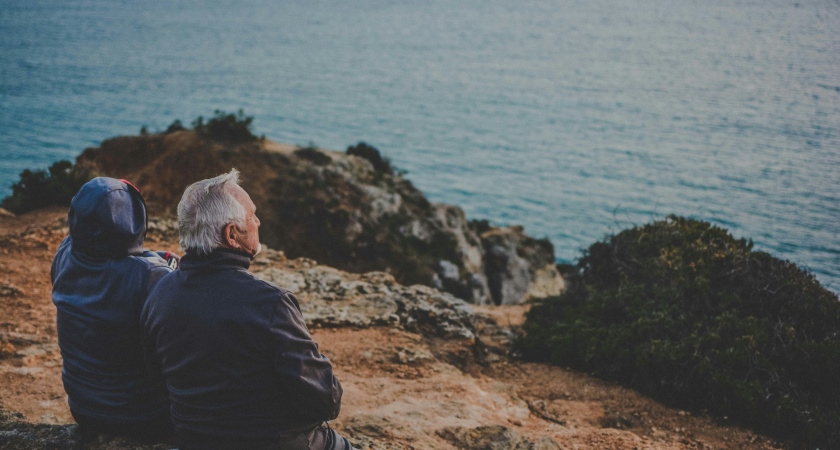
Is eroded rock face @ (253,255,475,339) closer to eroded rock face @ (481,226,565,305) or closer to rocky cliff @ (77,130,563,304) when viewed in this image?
rocky cliff @ (77,130,563,304)

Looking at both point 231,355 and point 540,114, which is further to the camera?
point 540,114

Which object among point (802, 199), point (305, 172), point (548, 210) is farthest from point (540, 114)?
point (305, 172)

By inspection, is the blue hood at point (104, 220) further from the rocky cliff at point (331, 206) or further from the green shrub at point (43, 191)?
the rocky cliff at point (331, 206)

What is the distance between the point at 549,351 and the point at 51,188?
1453cm

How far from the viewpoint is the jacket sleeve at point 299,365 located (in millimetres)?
2619

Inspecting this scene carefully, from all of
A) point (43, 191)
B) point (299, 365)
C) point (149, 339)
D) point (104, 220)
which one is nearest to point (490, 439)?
point (299, 365)

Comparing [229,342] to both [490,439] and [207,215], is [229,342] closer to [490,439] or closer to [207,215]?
[207,215]

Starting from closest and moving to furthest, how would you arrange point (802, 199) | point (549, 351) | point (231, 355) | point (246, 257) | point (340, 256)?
1. point (231, 355)
2. point (246, 257)
3. point (549, 351)
4. point (340, 256)
5. point (802, 199)

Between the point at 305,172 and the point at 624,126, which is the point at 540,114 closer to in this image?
the point at 624,126

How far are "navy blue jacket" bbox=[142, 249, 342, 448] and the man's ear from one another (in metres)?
0.04

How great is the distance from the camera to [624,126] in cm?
6625

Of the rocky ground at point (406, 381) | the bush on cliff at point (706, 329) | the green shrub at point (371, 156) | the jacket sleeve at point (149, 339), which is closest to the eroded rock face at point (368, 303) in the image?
the rocky ground at point (406, 381)

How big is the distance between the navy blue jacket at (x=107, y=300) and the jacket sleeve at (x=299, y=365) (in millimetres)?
1155

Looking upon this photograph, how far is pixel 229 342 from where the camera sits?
102 inches
